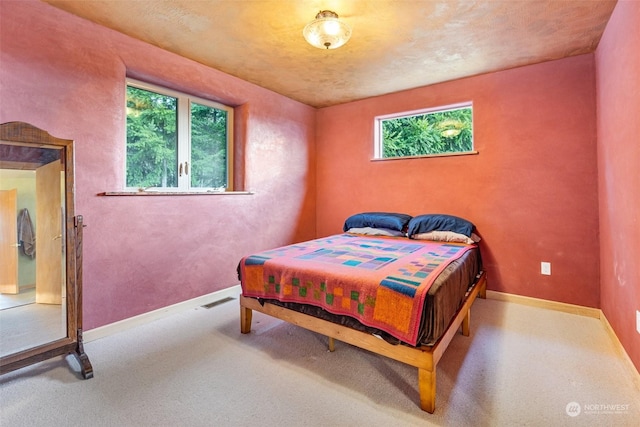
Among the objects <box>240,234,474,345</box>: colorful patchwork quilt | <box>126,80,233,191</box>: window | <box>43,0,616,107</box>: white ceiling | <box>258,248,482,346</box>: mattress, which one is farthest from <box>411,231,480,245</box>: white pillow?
<box>126,80,233,191</box>: window

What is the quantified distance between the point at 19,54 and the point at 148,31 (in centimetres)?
82

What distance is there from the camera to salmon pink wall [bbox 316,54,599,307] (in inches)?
109

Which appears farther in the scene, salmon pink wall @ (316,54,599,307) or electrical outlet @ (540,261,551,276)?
electrical outlet @ (540,261,551,276)

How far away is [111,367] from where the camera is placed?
6.30 ft

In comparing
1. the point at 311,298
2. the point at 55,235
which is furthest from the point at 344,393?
the point at 55,235

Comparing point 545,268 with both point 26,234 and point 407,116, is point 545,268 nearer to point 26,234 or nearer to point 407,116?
point 407,116

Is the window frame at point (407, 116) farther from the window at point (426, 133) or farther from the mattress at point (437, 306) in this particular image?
the mattress at point (437, 306)

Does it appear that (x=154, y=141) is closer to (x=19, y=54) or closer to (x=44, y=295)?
(x=19, y=54)

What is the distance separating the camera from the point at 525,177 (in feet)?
9.89

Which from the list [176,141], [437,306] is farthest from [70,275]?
[437,306]

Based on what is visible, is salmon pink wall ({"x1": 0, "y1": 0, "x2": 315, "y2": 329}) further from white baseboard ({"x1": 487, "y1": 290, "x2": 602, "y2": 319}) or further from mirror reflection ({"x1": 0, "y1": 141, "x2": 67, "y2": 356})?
white baseboard ({"x1": 487, "y1": 290, "x2": 602, "y2": 319})

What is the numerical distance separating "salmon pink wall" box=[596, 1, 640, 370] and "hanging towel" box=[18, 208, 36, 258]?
3569mm

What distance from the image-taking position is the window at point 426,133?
11.3 feet

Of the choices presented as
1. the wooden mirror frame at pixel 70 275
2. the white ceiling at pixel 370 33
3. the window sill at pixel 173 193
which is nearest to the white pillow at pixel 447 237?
the white ceiling at pixel 370 33
